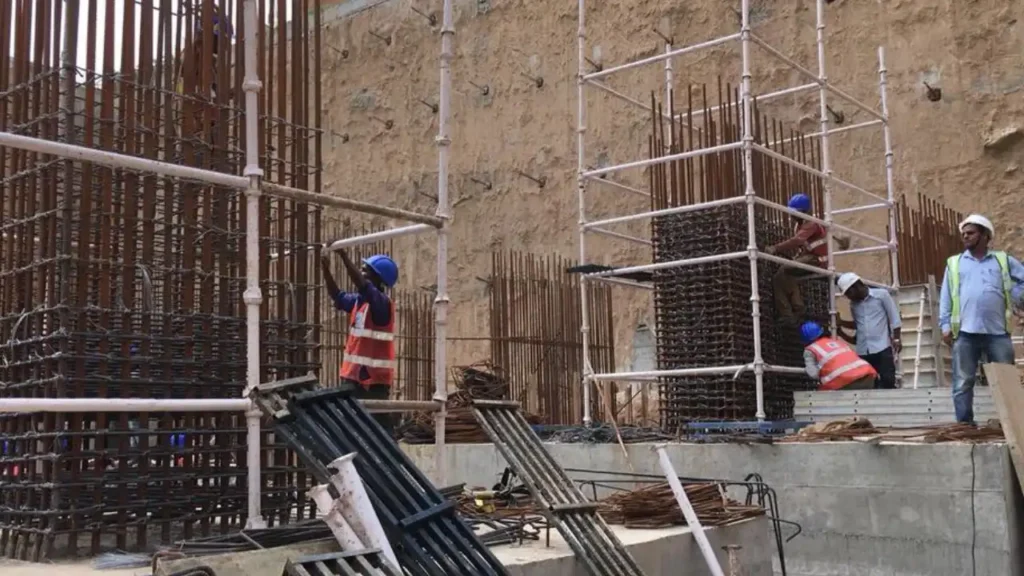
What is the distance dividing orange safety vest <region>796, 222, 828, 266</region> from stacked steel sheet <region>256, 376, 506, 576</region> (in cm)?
649

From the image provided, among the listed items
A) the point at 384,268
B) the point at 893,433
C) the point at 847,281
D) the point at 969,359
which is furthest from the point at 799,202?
the point at 384,268

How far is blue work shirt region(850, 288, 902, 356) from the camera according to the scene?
9.56 metres

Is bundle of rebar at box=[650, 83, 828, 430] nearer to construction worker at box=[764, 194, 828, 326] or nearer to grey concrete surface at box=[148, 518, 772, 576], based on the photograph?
construction worker at box=[764, 194, 828, 326]

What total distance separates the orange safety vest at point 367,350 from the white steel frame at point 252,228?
1.06m

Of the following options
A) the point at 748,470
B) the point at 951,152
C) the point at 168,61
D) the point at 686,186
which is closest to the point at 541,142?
the point at 951,152

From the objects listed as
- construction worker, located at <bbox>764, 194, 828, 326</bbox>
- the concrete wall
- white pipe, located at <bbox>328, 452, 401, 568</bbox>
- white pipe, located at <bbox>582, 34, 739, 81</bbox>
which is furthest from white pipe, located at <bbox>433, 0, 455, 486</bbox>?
construction worker, located at <bbox>764, 194, 828, 326</bbox>

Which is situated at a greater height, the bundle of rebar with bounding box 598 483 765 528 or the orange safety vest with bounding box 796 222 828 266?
A: the orange safety vest with bounding box 796 222 828 266

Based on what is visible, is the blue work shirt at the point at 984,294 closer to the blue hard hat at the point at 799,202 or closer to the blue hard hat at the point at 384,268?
the blue hard hat at the point at 799,202

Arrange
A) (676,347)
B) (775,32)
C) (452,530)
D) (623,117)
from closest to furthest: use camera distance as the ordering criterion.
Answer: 1. (452,530)
2. (676,347)
3. (775,32)
4. (623,117)

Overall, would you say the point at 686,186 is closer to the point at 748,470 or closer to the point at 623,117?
the point at 748,470

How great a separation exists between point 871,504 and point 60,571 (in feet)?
17.6

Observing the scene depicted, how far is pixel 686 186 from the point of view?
32.6ft

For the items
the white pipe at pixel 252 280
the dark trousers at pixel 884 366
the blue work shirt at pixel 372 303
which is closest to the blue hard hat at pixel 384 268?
the blue work shirt at pixel 372 303

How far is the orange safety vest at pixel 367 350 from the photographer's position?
6.68 m
